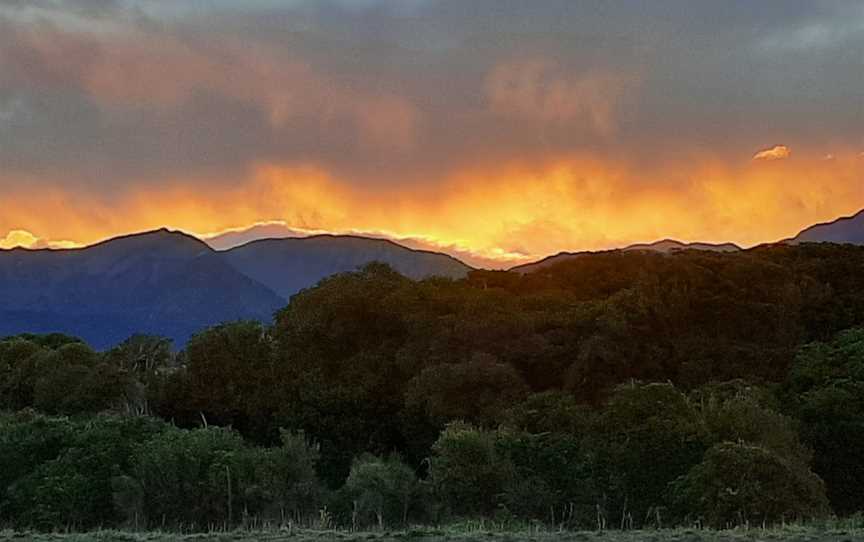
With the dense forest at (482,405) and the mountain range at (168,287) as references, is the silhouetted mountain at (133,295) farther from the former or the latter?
the dense forest at (482,405)

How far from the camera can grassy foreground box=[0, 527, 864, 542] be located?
39.4 ft

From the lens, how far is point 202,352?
31703 millimetres

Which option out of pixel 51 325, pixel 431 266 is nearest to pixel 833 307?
pixel 431 266

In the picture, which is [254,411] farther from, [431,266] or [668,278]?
[431,266]

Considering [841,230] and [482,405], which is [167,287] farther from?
[482,405]

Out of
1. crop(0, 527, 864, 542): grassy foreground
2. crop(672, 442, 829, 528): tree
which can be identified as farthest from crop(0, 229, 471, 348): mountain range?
crop(0, 527, 864, 542): grassy foreground

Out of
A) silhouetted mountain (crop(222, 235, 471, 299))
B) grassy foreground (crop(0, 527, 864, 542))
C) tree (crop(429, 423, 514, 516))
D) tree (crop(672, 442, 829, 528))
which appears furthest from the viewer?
silhouetted mountain (crop(222, 235, 471, 299))

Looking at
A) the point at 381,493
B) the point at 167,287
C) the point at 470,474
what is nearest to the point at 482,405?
the point at 381,493

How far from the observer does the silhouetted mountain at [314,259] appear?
118750 mm

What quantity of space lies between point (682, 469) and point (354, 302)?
14.9 m

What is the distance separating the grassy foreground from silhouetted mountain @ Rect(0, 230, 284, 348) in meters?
138

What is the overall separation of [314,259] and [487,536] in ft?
521

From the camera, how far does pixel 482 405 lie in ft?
85.1

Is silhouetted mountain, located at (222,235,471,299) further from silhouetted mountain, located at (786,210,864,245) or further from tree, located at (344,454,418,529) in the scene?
tree, located at (344,454,418,529)
